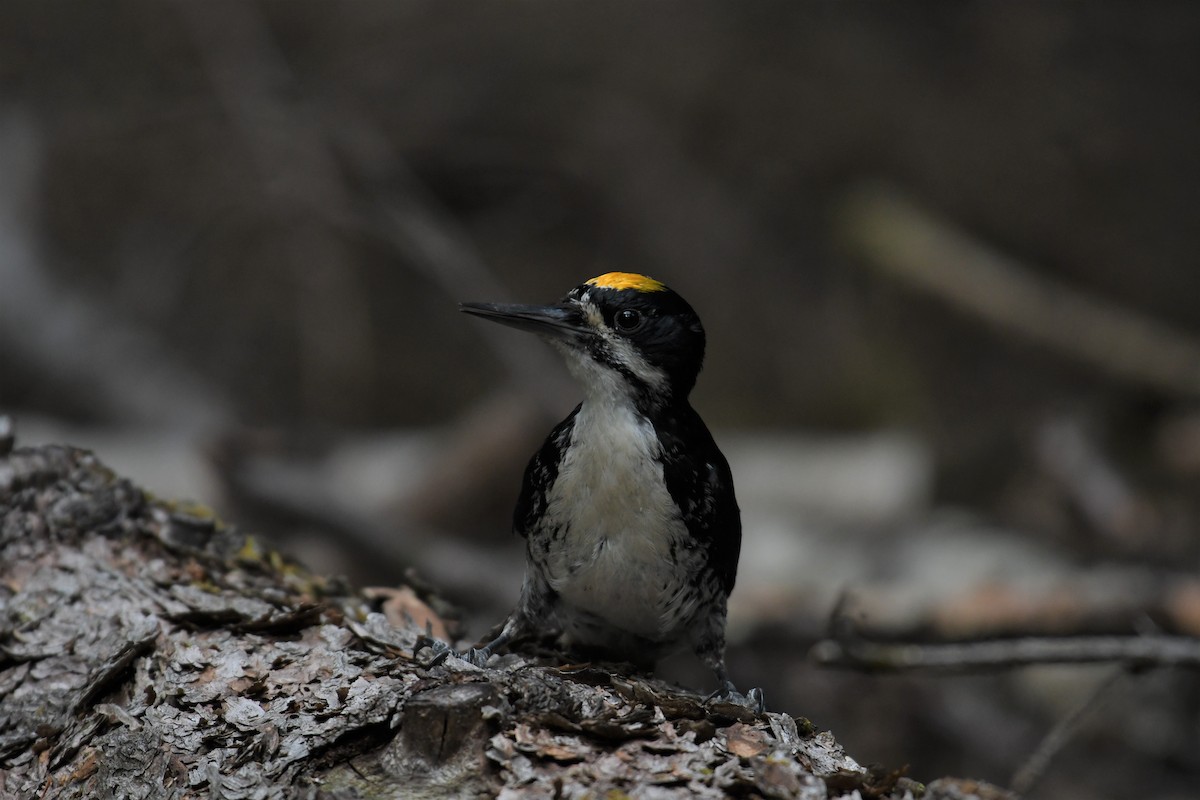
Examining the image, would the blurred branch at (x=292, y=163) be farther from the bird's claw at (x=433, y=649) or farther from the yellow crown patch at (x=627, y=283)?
the bird's claw at (x=433, y=649)

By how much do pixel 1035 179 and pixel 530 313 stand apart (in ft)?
22.1

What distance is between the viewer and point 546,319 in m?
3.48

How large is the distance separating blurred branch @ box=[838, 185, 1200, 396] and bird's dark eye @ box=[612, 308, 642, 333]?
579 centimetres

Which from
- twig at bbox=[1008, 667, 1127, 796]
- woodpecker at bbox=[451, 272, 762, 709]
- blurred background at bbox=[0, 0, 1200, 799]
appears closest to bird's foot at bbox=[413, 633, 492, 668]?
woodpecker at bbox=[451, 272, 762, 709]

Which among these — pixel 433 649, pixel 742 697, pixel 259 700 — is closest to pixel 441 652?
pixel 433 649

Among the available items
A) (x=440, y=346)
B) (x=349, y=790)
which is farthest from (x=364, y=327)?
(x=349, y=790)

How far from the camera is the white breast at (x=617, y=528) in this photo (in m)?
3.35

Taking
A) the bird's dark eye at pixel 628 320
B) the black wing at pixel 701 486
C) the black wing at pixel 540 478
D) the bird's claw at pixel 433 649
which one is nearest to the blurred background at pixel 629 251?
the black wing at pixel 540 478

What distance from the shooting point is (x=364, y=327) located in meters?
9.30

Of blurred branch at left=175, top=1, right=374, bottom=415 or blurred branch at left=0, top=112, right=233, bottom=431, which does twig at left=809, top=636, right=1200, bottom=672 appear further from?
blurred branch at left=0, top=112, right=233, bottom=431

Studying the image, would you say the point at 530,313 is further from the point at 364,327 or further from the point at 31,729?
the point at 364,327

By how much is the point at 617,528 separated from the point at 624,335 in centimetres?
58

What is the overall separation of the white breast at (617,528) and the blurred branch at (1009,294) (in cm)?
590

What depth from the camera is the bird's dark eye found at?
3508mm
